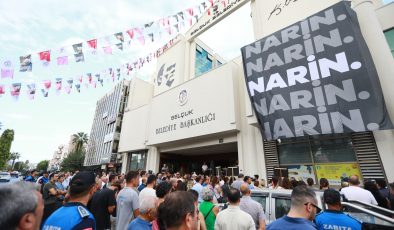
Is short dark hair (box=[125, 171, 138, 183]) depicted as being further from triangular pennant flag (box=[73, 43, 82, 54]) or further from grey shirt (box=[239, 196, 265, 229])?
triangular pennant flag (box=[73, 43, 82, 54])

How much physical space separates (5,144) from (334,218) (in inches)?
2144

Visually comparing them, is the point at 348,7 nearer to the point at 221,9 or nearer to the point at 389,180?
the point at 389,180

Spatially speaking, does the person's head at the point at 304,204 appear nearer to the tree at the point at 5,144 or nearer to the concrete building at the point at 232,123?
the concrete building at the point at 232,123

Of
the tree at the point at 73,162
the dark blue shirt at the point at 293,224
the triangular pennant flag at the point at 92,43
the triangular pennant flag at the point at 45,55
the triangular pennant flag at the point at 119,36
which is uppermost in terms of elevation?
the triangular pennant flag at the point at 119,36

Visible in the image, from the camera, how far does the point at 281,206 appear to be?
4.50 meters

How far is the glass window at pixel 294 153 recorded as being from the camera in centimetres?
959

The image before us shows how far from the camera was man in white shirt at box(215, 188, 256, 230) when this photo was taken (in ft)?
10.2

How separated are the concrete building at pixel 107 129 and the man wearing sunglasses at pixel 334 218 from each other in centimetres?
2972

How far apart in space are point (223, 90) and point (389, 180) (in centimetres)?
863

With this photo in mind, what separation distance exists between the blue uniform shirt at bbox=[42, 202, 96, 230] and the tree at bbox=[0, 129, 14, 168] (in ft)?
168

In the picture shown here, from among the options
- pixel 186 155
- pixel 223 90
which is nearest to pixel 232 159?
pixel 186 155

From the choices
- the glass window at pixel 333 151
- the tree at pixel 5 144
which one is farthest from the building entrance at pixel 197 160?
the tree at pixel 5 144

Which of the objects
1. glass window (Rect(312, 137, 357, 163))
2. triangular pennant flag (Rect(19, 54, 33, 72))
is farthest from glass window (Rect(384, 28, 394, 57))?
triangular pennant flag (Rect(19, 54, 33, 72))

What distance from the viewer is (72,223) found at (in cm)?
206
